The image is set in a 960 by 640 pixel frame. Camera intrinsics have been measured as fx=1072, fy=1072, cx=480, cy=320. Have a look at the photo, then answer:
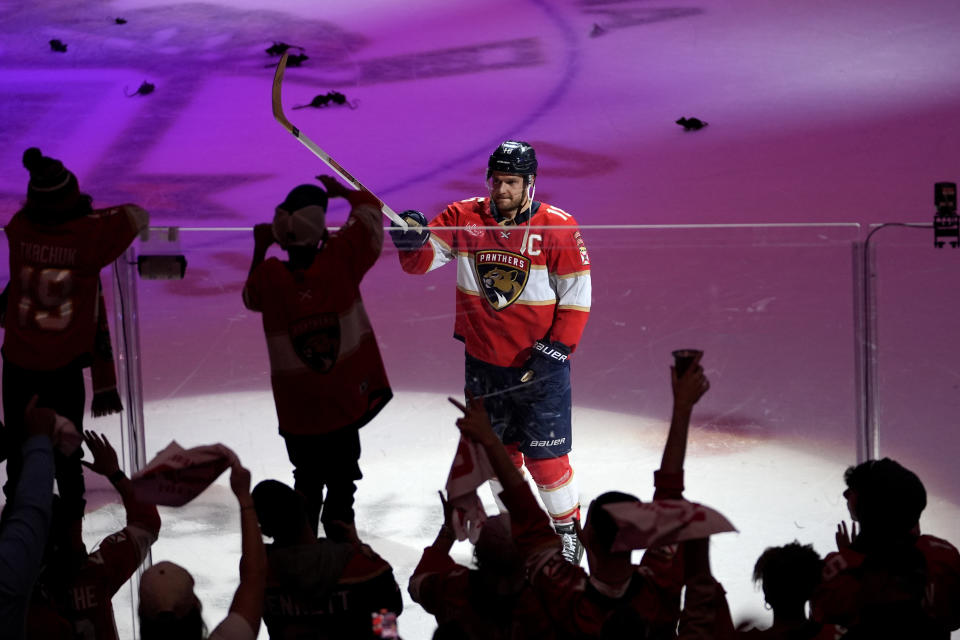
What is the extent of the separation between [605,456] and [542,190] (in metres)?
3.20

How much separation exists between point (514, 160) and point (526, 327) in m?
0.58

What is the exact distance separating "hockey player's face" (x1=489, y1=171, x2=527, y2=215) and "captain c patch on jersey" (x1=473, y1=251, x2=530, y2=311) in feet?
1.13

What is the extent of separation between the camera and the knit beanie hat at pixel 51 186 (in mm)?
2486

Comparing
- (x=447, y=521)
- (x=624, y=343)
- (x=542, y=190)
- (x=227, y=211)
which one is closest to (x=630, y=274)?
(x=624, y=343)

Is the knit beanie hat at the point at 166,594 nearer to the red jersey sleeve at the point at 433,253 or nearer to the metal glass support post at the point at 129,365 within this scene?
the metal glass support post at the point at 129,365

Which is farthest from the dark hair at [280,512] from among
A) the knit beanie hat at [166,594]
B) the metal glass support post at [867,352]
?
the metal glass support post at [867,352]

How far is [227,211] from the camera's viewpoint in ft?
19.8

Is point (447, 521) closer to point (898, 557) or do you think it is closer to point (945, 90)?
point (898, 557)

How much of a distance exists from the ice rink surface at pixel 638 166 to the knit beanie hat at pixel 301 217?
49 cm

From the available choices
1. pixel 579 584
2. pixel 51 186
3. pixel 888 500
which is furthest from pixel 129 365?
pixel 888 500

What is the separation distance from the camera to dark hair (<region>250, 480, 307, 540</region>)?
2.05 m

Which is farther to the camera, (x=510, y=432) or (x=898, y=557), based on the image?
(x=510, y=432)

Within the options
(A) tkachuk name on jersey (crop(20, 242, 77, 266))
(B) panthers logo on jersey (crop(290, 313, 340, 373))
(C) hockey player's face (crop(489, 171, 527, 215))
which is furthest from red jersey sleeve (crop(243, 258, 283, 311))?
(C) hockey player's face (crop(489, 171, 527, 215))

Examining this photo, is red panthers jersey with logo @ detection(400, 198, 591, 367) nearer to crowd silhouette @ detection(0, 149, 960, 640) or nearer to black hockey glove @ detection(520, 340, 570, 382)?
black hockey glove @ detection(520, 340, 570, 382)
